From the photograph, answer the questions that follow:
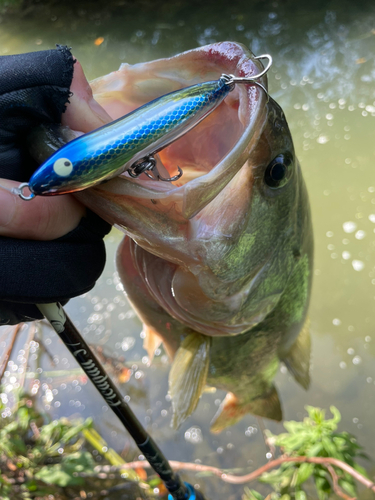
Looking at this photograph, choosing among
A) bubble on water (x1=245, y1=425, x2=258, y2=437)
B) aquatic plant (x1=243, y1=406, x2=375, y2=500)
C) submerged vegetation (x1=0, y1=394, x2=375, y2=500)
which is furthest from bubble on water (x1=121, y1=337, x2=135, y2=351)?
aquatic plant (x1=243, y1=406, x2=375, y2=500)

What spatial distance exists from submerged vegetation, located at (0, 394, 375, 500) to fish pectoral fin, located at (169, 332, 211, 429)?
2.42 ft

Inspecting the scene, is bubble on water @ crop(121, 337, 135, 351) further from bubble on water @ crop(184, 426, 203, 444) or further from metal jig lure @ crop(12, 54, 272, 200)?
metal jig lure @ crop(12, 54, 272, 200)

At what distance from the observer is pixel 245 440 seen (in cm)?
215

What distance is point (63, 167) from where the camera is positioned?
1.67ft

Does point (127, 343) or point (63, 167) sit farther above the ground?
point (63, 167)

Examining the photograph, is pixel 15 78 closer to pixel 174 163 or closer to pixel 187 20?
pixel 174 163

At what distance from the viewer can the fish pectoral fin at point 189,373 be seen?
122 cm

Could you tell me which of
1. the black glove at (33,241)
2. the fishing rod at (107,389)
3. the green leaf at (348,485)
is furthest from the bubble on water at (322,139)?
the black glove at (33,241)

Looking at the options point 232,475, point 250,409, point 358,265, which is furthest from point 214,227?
point 358,265

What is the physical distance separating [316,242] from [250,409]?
4.71ft

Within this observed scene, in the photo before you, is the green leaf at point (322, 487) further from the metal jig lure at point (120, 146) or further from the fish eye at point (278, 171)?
the metal jig lure at point (120, 146)

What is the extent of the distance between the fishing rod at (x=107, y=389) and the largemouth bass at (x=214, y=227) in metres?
0.15

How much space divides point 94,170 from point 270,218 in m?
0.56

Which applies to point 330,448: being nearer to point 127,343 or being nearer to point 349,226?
point 127,343
